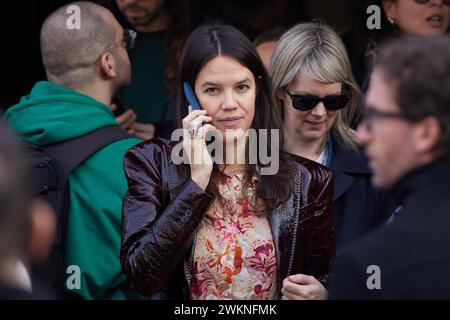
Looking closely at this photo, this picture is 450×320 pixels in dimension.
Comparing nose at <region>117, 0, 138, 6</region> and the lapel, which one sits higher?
nose at <region>117, 0, 138, 6</region>

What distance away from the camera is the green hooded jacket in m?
3.98

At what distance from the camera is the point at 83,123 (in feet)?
13.5

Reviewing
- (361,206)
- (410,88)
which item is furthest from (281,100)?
(410,88)

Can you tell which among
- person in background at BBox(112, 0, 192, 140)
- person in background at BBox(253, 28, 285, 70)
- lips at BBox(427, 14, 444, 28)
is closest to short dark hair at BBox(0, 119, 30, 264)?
person in background at BBox(253, 28, 285, 70)

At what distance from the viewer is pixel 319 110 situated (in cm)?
419

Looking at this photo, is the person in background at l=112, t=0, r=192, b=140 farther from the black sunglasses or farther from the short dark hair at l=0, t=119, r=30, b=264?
the short dark hair at l=0, t=119, r=30, b=264

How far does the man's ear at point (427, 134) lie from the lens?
8.73 ft

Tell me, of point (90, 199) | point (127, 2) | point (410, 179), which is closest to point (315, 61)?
point (90, 199)

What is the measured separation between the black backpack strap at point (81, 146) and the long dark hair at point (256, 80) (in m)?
0.39

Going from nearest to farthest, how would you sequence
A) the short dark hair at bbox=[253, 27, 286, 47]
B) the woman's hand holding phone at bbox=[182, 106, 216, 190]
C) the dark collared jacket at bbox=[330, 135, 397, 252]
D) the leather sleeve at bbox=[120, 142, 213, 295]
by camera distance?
the leather sleeve at bbox=[120, 142, 213, 295] → the woman's hand holding phone at bbox=[182, 106, 216, 190] → the dark collared jacket at bbox=[330, 135, 397, 252] → the short dark hair at bbox=[253, 27, 286, 47]

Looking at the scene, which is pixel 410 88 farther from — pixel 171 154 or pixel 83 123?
pixel 83 123

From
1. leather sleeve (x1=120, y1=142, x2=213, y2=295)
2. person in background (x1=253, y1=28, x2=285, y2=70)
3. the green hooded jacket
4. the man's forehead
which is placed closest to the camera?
the man's forehead

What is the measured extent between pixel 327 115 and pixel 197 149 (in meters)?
0.79

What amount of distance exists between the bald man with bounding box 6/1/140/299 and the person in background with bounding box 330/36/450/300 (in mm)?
1490
